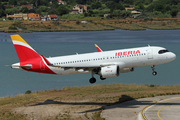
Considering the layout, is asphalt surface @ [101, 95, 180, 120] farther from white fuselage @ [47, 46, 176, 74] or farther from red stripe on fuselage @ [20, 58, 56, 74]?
red stripe on fuselage @ [20, 58, 56, 74]

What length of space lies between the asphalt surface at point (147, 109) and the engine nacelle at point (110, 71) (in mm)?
5728

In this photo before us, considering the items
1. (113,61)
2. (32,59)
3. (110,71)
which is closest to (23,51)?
(32,59)

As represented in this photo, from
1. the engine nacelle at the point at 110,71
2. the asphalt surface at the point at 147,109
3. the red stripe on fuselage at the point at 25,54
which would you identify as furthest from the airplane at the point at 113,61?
the asphalt surface at the point at 147,109

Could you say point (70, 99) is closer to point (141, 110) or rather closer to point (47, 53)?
point (141, 110)

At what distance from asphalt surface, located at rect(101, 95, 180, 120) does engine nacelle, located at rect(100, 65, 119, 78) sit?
18.8 feet

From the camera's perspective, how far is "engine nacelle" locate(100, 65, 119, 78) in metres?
52.6

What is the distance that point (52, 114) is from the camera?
5150 cm

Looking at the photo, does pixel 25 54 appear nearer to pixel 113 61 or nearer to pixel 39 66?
pixel 39 66

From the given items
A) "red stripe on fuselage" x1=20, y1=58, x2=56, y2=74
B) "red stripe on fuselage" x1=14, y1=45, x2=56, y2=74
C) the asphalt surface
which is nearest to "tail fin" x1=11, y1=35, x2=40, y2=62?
"red stripe on fuselage" x1=14, y1=45, x2=56, y2=74

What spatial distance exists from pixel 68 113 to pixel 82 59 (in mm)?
10548

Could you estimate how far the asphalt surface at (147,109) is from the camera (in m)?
46.4

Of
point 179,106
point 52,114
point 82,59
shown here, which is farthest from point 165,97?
point 52,114

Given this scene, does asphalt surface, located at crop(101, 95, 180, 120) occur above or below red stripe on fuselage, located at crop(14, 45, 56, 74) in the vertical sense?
below

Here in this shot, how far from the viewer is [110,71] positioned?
173 feet
